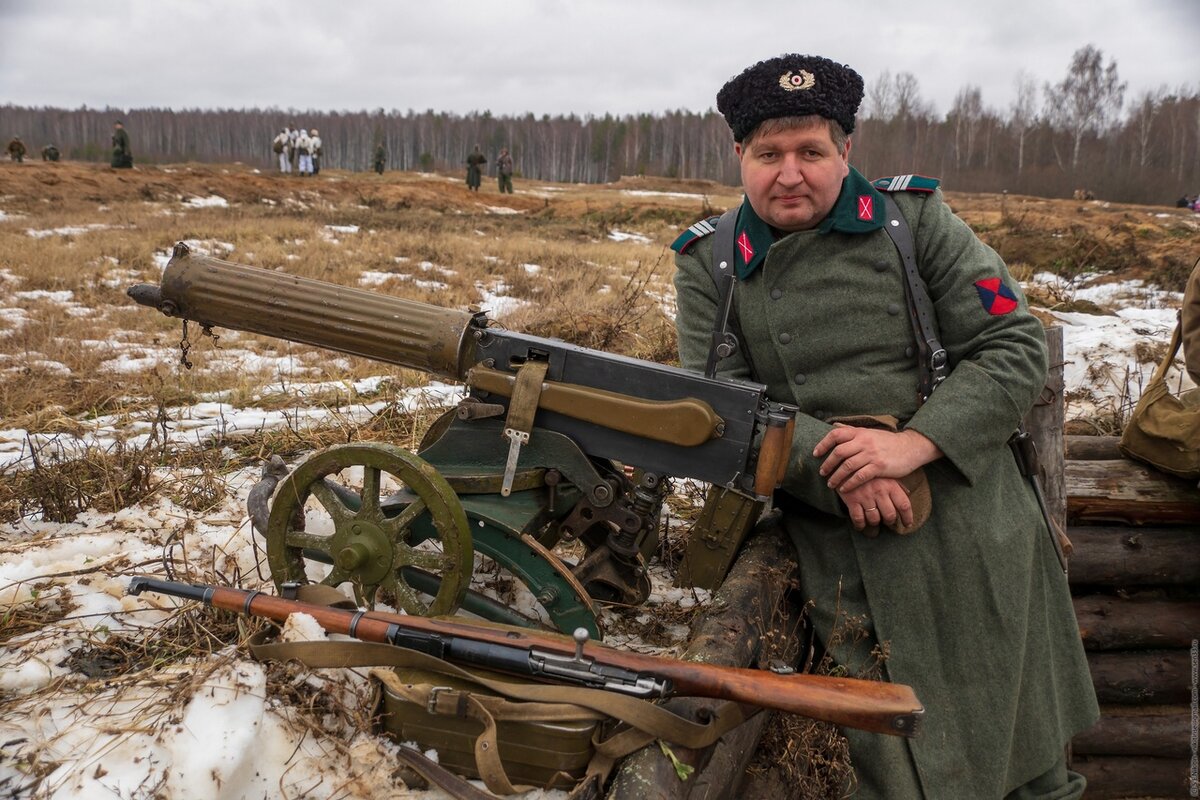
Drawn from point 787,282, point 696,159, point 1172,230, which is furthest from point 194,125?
point 787,282

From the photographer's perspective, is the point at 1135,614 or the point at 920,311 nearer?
the point at 920,311

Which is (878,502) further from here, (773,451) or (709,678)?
(709,678)

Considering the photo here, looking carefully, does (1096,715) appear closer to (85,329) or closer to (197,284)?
(197,284)

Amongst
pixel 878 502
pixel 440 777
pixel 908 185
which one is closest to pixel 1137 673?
pixel 878 502

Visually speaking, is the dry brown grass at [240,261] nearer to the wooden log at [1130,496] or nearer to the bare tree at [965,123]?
the wooden log at [1130,496]

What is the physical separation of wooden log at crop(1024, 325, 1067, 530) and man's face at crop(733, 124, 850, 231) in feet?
5.02

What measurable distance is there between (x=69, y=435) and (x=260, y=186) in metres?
22.7

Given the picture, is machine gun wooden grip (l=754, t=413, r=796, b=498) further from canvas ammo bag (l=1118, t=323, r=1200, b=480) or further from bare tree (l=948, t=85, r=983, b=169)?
bare tree (l=948, t=85, r=983, b=169)

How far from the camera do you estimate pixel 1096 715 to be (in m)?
2.71

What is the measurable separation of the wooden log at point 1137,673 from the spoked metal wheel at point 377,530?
348 cm

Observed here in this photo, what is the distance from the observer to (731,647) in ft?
7.32

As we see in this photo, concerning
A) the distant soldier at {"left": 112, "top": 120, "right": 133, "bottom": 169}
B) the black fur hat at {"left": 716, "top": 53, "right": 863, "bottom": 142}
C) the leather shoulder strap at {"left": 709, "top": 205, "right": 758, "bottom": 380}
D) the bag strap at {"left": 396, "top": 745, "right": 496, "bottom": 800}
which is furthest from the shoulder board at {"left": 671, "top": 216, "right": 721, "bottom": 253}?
the distant soldier at {"left": 112, "top": 120, "right": 133, "bottom": 169}

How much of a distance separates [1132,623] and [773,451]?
9.65ft

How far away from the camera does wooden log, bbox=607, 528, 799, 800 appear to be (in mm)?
1763
